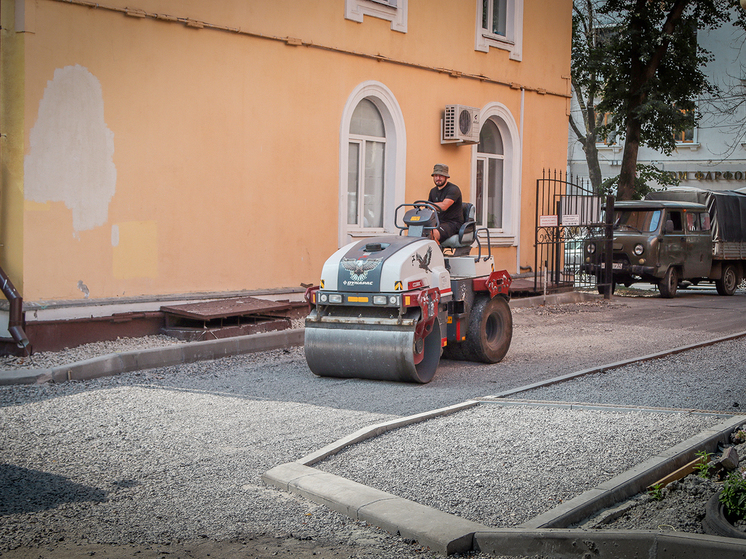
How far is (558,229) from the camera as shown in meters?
17.3

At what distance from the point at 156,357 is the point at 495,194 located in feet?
33.4

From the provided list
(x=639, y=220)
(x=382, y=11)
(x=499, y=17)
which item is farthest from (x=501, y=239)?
(x=382, y=11)

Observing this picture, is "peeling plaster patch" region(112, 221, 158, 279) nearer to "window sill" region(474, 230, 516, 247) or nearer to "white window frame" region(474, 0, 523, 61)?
"window sill" region(474, 230, 516, 247)

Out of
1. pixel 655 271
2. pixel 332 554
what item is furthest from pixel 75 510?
pixel 655 271

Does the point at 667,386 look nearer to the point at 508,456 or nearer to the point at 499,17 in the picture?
the point at 508,456

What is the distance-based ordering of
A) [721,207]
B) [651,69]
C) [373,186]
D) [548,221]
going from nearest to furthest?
[373,186], [548,221], [721,207], [651,69]

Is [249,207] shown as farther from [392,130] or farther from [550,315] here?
[550,315]

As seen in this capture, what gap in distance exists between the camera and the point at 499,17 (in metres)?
17.6

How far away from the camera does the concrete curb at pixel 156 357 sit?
27.1 feet

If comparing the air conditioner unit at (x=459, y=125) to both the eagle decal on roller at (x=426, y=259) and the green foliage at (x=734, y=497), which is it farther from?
the green foliage at (x=734, y=497)

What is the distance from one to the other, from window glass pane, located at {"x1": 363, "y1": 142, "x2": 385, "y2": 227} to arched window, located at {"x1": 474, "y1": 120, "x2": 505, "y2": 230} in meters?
2.93

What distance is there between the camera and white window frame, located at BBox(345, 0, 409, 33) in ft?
45.6

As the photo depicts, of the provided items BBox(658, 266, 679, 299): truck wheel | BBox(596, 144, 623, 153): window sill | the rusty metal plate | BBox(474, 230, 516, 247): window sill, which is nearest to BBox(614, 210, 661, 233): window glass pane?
BBox(658, 266, 679, 299): truck wheel

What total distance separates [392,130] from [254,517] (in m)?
11.1
